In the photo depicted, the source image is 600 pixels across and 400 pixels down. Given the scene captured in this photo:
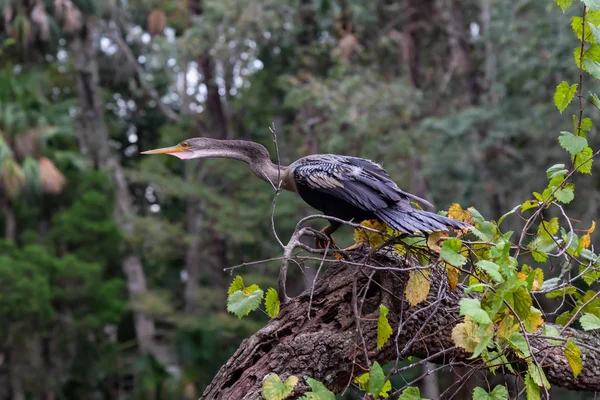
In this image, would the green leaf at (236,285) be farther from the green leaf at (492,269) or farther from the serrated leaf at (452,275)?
the green leaf at (492,269)

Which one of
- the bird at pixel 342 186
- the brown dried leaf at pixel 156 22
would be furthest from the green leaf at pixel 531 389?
the brown dried leaf at pixel 156 22

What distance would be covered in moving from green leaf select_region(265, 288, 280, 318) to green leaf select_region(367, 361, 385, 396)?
49cm

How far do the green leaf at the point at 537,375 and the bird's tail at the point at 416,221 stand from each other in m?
0.44

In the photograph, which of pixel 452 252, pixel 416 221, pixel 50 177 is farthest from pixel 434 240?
pixel 50 177

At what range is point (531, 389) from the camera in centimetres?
231

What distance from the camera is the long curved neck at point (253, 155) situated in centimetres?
303

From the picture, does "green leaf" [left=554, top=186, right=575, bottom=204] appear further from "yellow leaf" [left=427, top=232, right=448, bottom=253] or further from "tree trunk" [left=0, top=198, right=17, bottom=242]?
"tree trunk" [left=0, top=198, right=17, bottom=242]

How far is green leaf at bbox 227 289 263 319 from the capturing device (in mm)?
2447

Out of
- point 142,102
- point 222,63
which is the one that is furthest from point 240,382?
point 142,102

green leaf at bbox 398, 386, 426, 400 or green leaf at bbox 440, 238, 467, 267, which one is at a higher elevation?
green leaf at bbox 440, 238, 467, 267

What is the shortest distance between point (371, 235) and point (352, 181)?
22cm

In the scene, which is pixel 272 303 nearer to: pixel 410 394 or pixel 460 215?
pixel 410 394

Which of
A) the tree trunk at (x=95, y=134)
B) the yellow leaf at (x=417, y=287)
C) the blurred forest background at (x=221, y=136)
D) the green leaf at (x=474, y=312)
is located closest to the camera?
the green leaf at (x=474, y=312)

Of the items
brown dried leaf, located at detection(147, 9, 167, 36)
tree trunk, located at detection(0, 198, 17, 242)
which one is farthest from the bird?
brown dried leaf, located at detection(147, 9, 167, 36)
